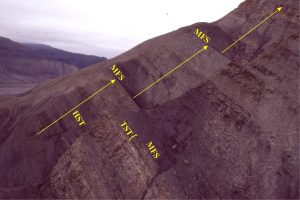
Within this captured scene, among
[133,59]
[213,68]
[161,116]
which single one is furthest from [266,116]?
[133,59]

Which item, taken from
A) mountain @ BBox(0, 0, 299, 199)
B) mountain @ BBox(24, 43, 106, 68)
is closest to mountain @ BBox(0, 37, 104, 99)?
mountain @ BBox(24, 43, 106, 68)

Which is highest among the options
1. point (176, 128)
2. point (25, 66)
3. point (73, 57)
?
point (25, 66)

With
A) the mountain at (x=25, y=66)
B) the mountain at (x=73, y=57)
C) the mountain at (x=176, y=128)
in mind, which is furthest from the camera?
the mountain at (x=73, y=57)

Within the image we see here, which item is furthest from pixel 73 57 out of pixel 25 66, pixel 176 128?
pixel 176 128

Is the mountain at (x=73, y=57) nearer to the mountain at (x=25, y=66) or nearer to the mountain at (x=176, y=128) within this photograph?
the mountain at (x=25, y=66)

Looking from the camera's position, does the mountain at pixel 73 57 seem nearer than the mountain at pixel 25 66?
No

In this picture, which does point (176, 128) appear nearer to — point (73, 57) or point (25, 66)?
point (25, 66)

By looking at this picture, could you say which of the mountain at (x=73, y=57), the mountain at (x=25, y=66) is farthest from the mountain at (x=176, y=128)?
the mountain at (x=73, y=57)

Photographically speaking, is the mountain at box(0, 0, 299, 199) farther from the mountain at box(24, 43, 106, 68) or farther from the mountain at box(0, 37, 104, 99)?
the mountain at box(24, 43, 106, 68)

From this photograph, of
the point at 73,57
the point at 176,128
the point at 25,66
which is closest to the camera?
the point at 176,128
